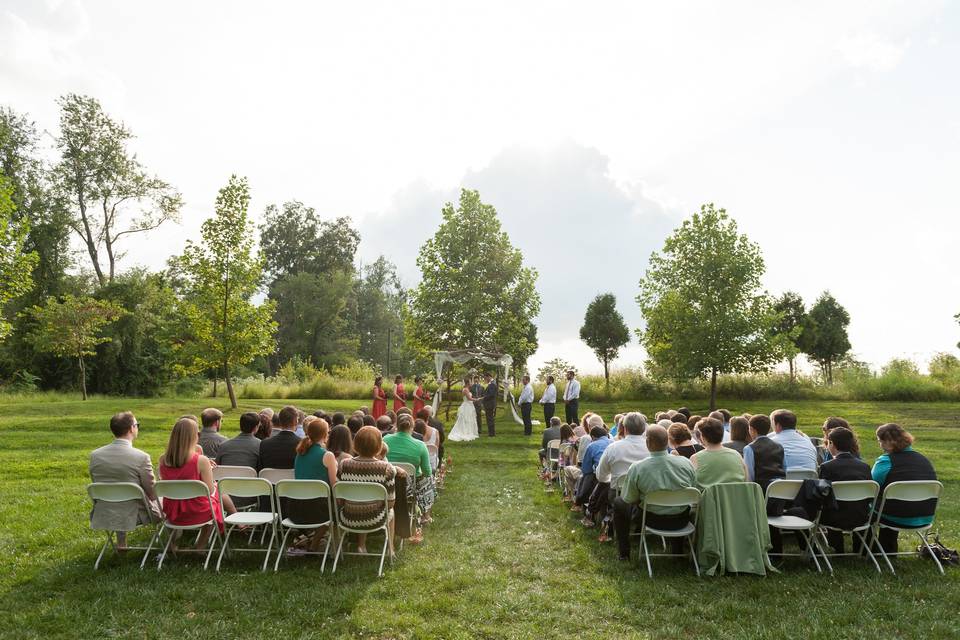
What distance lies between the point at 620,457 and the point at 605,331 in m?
26.0

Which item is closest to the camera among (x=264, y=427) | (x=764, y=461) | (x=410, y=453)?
(x=764, y=461)

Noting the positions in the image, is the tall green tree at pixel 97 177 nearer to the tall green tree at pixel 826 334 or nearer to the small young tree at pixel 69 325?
the small young tree at pixel 69 325

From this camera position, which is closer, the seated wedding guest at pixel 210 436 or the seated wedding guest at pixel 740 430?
the seated wedding guest at pixel 740 430

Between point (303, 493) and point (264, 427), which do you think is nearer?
point (303, 493)

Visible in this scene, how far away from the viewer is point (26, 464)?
12195mm

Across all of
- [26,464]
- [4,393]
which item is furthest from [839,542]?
[4,393]

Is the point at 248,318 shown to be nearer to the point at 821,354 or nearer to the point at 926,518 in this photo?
the point at 926,518

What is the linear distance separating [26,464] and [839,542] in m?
14.3

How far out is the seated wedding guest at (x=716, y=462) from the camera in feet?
20.6

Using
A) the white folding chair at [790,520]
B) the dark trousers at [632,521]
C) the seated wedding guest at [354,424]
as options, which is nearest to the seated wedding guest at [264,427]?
the seated wedding guest at [354,424]

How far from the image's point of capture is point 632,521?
254 inches

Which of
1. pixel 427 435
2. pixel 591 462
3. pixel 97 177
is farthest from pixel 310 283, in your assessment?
pixel 591 462

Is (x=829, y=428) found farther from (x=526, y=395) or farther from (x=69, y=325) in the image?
(x=69, y=325)

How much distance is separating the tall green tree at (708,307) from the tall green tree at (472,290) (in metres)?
5.73
